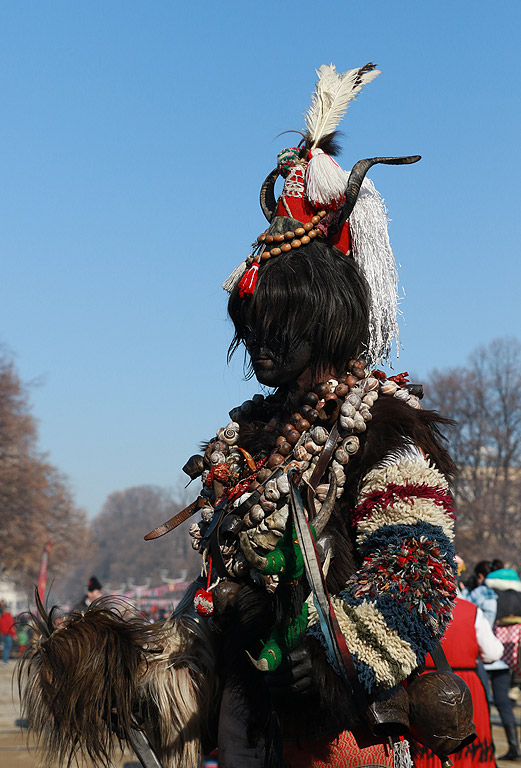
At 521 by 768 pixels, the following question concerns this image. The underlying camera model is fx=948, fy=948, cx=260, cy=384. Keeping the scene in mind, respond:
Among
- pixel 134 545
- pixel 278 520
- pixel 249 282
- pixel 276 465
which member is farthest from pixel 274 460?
pixel 134 545

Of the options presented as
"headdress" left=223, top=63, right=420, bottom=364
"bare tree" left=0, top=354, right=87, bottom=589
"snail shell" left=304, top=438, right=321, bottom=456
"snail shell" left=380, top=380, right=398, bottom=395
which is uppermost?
"bare tree" left=0, top=354, right=87, bottom=589

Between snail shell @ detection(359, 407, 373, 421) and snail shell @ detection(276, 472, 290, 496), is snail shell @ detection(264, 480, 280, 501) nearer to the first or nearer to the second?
snail shell @ detection(276, 472, 290, 496)

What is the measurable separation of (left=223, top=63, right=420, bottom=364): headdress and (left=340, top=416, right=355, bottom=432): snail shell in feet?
1.45

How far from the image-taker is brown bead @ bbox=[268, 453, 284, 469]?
2.63 metres

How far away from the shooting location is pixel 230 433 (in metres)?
2.96

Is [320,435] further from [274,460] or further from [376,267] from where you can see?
[376,267]

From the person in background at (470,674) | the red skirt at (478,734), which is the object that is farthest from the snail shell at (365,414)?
the red skirt at (478,734)

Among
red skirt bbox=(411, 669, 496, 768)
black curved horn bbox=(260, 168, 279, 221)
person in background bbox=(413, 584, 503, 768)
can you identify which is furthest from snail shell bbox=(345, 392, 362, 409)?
red skirt bbox=(411, 669, 496, 768)

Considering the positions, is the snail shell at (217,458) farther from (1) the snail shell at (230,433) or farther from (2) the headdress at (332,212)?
(2) the headdress at (332,212)

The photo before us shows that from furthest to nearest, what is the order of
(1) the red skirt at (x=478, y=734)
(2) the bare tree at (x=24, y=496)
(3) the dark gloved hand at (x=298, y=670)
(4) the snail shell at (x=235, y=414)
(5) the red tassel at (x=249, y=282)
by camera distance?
(2) the bare tree at (x=24, y=496), (1) the red skirt at (x=478, y=734), (4) the snail shell at (x=235, y=414), (5) the red tassel at (x=249, y=282), (3) the dark gloved hand at (x=298, y=670)

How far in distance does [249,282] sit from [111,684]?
1.18 meters

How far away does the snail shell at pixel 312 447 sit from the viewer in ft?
8.33

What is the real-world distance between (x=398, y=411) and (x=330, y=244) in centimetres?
60

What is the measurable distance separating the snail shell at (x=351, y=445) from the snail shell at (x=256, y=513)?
27 cm
